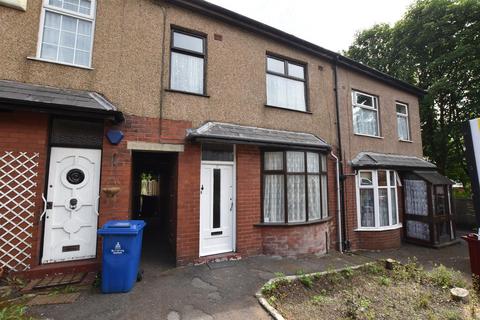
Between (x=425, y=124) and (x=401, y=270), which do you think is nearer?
(x=401, y=270)

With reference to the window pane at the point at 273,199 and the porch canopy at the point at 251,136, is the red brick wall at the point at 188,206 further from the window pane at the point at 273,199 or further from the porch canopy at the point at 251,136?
the window pane at the point at 273,199

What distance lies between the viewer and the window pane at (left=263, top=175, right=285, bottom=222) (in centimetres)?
624

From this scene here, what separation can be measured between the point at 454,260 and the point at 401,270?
2.84m

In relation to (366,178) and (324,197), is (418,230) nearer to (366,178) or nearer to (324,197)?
(366,178)

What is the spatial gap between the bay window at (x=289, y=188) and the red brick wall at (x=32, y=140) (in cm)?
469

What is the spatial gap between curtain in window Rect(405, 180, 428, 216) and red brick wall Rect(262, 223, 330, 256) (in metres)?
4.93

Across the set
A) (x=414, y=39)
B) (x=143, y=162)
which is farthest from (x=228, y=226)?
(x=414, y=39)

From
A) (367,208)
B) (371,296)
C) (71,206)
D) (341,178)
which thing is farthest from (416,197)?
(71,206)

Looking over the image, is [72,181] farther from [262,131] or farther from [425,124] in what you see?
[425,124]

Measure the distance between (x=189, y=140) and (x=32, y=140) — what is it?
112 inches

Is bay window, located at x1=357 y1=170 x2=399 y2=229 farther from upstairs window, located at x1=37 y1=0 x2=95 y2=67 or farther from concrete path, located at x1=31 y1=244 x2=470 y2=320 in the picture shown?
upstairs window, located at x1=37 y1=0 x2=95 y2=67

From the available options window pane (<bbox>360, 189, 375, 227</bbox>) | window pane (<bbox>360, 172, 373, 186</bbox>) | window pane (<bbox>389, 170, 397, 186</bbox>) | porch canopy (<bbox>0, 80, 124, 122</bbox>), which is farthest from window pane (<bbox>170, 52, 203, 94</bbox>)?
window pane (<bbox>389, 170, 397, 186</bbox>)

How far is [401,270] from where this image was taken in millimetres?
5590

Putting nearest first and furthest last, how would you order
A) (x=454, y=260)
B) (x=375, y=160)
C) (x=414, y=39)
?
(x=454, y=260)
(x=375, y=160)
(x=414, y=39)
